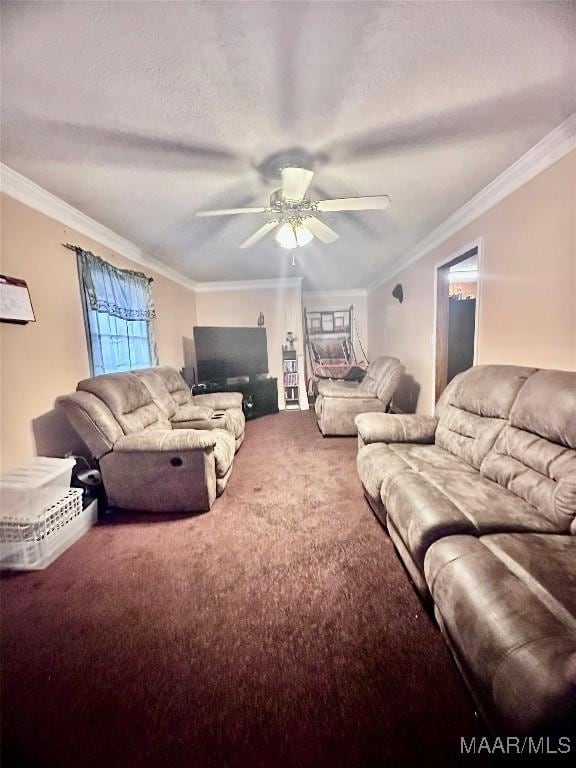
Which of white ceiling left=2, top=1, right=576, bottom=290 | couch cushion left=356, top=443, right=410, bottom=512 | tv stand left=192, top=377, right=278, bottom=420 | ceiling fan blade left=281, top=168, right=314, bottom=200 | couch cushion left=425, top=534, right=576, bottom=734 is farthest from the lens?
tv stand left=192, top=377, right=278, bottom=420

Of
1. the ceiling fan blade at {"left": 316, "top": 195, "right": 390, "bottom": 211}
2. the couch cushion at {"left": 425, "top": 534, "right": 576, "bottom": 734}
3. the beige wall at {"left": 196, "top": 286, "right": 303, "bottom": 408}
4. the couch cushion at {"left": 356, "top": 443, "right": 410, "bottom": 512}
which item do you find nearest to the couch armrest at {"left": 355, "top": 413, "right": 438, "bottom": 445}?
the couch cushion at {"left": 356, "top": 443, "right": 410, "bottom": 512}

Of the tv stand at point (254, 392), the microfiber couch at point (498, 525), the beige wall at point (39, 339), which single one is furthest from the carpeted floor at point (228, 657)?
the tv stand at point (254, 392)

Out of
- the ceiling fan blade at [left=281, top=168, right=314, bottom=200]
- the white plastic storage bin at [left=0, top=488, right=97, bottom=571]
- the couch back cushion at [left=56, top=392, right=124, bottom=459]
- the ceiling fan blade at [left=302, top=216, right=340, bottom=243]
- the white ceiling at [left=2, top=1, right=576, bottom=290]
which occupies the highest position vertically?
the white ceiling at [left=2, top=1, right=576, bottom=290]

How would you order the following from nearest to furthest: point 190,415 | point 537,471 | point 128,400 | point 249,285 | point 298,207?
point 537,471 < point 298,207 < point 128,400 < point 190,415 < point 249,285

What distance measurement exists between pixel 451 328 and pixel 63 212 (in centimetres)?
426

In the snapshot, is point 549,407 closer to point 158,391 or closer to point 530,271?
point 530,271

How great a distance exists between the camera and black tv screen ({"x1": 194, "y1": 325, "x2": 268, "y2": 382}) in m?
4.58

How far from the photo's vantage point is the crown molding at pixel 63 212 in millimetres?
1906

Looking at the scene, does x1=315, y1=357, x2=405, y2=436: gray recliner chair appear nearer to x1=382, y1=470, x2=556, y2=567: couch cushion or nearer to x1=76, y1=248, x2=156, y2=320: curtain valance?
x1=382, y1=470, x2=556, y2=567: couch cushion

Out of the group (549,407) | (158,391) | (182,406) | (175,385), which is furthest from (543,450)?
(175,385)

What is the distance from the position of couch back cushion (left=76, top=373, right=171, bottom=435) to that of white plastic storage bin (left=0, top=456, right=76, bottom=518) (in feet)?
1.50

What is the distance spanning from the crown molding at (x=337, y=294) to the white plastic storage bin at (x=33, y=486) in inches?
223

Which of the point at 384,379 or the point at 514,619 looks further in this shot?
the point at 384,379

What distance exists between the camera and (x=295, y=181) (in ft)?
5.50
